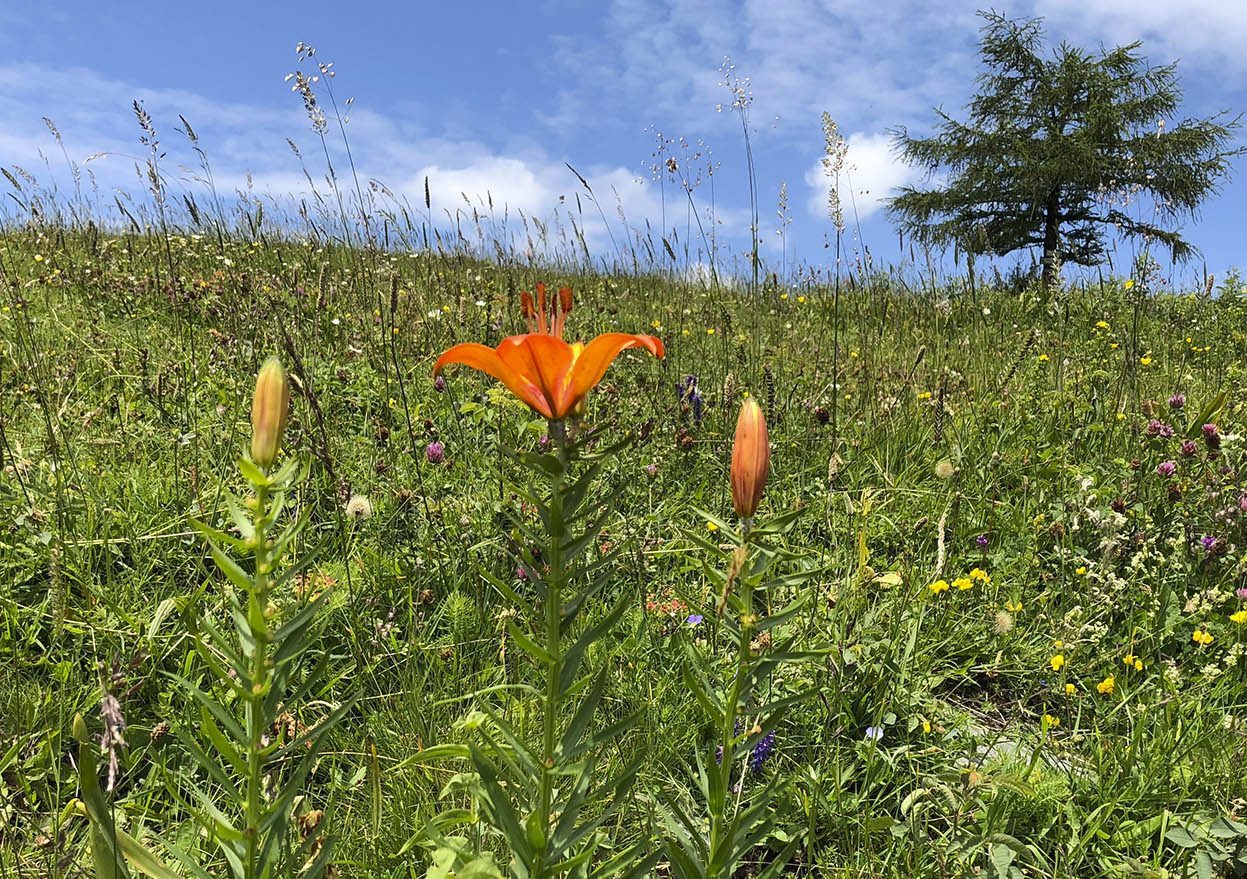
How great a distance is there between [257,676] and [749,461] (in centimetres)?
59

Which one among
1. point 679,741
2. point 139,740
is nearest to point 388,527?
point 139,740

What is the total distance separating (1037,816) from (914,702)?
1.14ft

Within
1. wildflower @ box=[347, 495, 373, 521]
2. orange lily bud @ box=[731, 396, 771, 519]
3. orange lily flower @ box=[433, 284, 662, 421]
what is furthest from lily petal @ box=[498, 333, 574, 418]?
wildflower @ box=[347, 495, 373, 521]

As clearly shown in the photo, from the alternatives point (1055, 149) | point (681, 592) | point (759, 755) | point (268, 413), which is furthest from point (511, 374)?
point (1055, 149)

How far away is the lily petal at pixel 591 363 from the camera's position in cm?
80

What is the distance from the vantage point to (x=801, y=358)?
15.1 ft

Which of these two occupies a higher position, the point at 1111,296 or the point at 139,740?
the point at 1111,296

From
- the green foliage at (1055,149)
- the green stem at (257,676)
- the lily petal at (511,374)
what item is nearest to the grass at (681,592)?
the green stem at (257,676)

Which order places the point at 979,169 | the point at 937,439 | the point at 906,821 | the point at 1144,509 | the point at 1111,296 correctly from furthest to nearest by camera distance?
the point at 979,169 → the point at 1111,296 → the point at 937,439 → the point at 1144,509 → the point at 906,821

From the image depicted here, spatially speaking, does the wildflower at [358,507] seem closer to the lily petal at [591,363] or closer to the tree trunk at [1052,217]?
the lily petal at [591,363]

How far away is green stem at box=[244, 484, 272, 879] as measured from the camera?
794 millimetres

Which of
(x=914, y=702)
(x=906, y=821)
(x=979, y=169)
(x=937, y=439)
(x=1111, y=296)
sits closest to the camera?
(x=906, y=821)

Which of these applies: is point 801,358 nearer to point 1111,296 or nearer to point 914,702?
point 914,702

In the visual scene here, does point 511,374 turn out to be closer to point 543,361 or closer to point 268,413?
point 543,361
